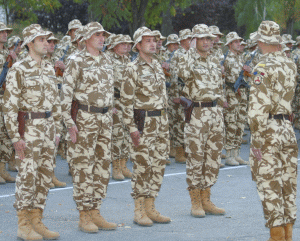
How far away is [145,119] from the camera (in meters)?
7.69

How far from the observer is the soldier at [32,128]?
267 inches

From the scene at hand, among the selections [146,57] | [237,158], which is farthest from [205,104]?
[237,158]

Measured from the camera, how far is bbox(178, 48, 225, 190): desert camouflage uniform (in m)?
8.15

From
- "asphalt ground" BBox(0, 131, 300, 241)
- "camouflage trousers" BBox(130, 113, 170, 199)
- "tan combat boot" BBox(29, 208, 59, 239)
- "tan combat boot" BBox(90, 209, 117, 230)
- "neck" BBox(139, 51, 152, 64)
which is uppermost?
"neck" BBox(139, 51, 152, 64)

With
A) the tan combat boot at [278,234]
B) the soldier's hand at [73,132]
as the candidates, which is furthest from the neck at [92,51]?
the tan combat boot at [278,234]

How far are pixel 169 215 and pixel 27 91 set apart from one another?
2.68 metres

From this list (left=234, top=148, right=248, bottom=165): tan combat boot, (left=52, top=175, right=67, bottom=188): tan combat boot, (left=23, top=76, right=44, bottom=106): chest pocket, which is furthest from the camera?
(left=234, top=148, right=248, bottom=165): tan combat boot

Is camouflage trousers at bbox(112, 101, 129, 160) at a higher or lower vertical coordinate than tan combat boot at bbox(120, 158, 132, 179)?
higher

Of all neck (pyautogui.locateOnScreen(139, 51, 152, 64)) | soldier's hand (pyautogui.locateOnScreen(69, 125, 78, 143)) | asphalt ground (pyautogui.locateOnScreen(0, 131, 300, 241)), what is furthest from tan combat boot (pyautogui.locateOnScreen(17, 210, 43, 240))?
neck (pyautogui.locateOnScreen(139, 51, 152, 64))

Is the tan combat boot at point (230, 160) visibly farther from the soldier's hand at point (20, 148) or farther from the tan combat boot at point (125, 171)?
the soldier's hand at point (20, 148)

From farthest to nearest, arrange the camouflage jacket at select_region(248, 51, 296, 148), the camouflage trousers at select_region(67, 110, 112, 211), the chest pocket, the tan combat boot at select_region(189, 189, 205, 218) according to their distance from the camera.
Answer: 1. the tan combat boot at select_region(189, 189, 205, 218)
2. the camouflage trousers at select_region(67, 110, 112, 211)
3. the chest pocket
4. the camouflage jacket at select_region(248, 51, 296, 148)

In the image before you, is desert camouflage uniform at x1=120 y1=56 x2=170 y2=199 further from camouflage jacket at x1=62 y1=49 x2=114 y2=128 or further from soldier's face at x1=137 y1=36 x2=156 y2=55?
camouflage jacket at x1=62 y1=49 x2=114 y2=128

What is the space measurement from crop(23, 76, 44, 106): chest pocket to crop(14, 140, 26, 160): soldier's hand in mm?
463

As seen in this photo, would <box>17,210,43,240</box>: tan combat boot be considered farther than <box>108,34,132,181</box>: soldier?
No
